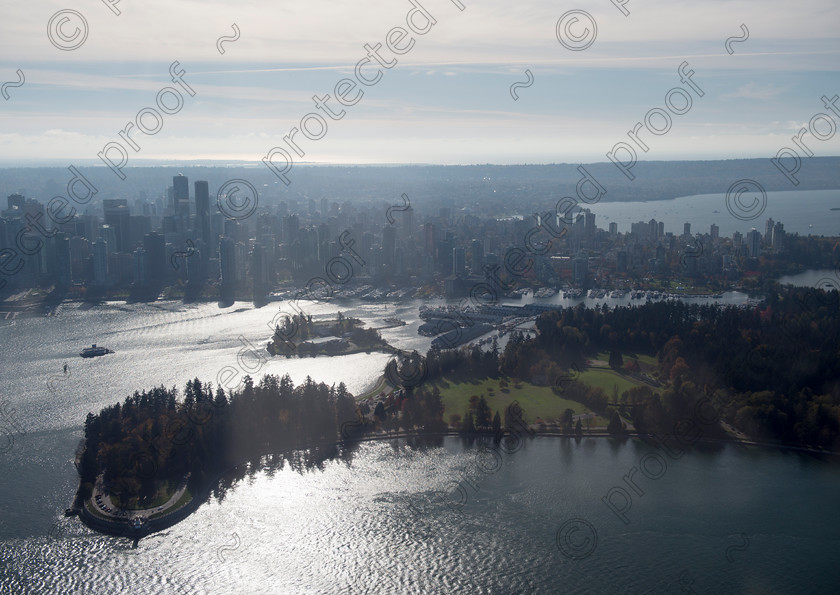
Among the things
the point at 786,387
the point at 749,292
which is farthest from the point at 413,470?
the point at 749,292

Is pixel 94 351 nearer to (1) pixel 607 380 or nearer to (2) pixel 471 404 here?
(2) pixel 471 404

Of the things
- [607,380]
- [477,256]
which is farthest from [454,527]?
[477,256]

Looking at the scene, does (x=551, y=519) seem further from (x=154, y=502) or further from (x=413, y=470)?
(x=154, y=502)

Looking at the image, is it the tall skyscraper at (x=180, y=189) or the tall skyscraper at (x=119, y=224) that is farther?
the tall skyscraper at (x=180, y=189)

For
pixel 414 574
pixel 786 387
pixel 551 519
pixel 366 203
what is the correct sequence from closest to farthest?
pixel 414 574, pixel 551 519, pixel 786 387, pixel 366 203
